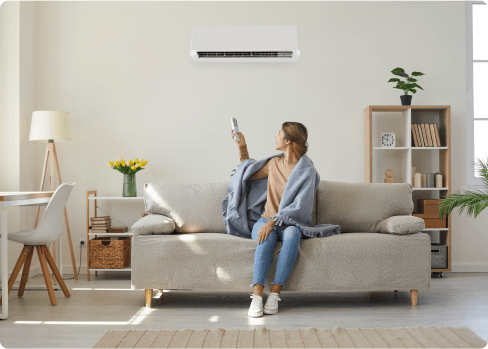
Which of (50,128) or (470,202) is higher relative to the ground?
(50,128)

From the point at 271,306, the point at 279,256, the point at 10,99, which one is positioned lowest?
the point at 271,306

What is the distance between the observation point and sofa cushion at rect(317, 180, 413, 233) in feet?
10.4

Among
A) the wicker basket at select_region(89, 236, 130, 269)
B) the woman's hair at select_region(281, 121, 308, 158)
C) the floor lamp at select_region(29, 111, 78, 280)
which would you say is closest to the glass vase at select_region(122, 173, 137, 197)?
the wicker basket at select_region(89, 236, 130, 269)

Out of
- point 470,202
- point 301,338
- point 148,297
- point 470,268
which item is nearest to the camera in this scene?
point 301,338

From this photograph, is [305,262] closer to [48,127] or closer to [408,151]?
[408,151]

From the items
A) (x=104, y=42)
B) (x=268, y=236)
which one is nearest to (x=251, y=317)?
(x=268, y=236)

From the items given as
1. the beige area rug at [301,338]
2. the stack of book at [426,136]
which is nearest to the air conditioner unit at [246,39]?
the beige area rug at [301,338]

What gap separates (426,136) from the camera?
4.06 metres

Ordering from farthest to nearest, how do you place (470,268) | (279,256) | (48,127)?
(470,268)
(48,127)
(279,256)

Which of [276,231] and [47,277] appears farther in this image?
[47,277]

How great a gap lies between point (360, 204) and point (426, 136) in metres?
1.30

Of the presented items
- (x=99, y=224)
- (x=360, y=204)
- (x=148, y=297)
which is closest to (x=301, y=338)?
(x=148, y=297)

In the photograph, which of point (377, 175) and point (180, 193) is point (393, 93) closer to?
point (377, 175)

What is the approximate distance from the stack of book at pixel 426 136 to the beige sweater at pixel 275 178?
5.09 ft
